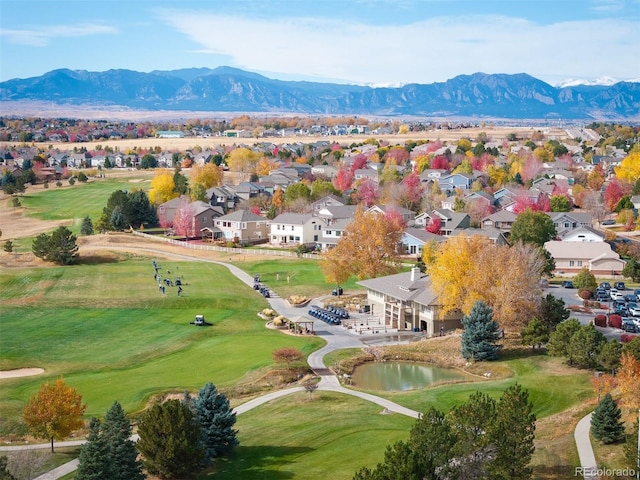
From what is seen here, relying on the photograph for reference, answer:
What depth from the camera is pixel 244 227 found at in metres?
101

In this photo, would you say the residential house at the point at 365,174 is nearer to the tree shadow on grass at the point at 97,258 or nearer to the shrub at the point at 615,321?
the tree shadow on grass at the point at 97,258

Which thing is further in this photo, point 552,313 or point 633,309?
point 633,309

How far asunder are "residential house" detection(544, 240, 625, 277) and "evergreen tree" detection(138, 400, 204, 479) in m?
57.4

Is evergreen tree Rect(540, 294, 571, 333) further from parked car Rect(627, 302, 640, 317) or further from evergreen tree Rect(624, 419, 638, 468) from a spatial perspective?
evergreen tree Rect(624, 419, 638, 468)

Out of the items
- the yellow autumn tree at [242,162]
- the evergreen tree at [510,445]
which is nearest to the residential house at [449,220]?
the yellow autumn tree at [242,162]

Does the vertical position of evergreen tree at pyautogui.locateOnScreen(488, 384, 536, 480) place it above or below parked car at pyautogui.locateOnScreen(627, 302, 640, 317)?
above

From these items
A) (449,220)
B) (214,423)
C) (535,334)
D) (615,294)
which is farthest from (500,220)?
(214,423)

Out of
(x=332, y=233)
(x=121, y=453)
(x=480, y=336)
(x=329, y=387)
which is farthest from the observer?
(x=332, y=233)

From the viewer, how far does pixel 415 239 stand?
89375mm

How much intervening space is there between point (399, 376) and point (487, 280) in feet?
33.8

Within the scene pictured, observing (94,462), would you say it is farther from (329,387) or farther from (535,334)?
(535,334)

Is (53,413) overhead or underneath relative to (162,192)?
underneath

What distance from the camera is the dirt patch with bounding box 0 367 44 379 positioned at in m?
47.8

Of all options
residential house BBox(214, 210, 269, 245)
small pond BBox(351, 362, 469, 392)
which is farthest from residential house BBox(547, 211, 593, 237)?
small pond BBox(351, 362, 469, 392)
